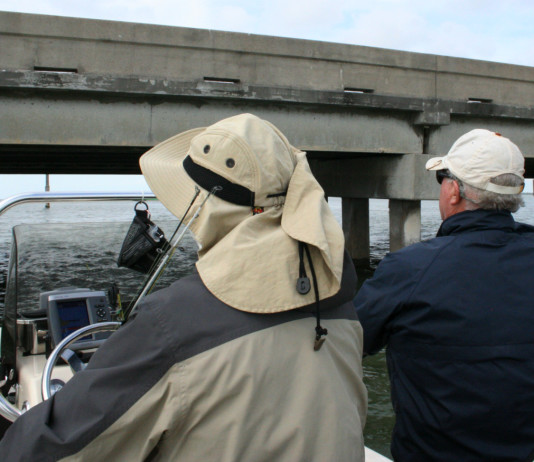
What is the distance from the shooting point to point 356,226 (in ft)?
57.8

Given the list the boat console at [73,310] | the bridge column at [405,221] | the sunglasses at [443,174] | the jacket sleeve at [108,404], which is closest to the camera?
the jacket sleeve at [108,404]

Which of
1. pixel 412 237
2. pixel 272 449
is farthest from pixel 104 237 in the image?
pixel 412 237

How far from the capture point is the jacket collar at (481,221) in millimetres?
2025

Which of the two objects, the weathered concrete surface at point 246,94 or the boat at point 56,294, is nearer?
the boat at point 56,294

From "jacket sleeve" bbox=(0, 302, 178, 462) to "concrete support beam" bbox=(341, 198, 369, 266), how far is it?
16526 millimetres

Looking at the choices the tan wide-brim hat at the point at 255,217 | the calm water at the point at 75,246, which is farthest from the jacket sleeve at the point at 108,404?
the calm water at the point at 75,246

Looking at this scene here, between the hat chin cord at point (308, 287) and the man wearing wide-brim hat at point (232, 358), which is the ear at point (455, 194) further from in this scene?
the hat chin cord at point (308, 287)

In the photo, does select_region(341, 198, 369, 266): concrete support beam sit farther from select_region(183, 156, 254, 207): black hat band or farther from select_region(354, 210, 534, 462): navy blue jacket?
select_region(183, 156, 254, 207): black hat band

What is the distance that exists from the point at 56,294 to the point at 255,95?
863 centimetres

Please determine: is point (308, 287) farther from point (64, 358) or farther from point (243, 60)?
point (243, 60)

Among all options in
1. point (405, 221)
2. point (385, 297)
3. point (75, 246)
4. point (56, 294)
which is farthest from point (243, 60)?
point (385, 297)

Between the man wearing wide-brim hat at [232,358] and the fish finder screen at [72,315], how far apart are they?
5.47 feet

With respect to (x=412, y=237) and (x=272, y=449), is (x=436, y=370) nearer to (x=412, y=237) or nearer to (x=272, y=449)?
(x=272, y=449)

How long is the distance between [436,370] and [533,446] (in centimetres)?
45
